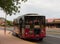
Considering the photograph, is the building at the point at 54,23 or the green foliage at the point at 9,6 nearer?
the green foliage at the point at 9,6

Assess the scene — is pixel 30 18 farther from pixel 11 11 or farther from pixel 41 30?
pixel 11 11

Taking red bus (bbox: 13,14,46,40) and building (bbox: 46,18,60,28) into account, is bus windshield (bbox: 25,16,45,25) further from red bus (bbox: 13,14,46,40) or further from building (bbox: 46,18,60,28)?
building (bbox: 46,18,60,28)

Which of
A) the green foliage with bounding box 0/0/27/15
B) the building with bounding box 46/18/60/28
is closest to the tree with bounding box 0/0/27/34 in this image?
the green foliage with bounding box 0/0/27/15

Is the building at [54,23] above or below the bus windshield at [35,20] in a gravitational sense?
below

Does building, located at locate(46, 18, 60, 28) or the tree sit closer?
the tree

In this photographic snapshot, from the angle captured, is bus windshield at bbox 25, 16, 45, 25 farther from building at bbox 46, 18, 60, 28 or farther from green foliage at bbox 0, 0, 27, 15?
building at bbox 46, 18, 60, 28

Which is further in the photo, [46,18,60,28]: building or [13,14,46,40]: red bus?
[46,18,60,28]: building

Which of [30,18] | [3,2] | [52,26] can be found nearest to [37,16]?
[30,18]

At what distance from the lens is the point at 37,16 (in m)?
29.6

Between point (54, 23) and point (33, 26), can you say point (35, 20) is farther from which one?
Result: point (54, 23)

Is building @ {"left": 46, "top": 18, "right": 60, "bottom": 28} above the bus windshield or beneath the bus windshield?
beneath

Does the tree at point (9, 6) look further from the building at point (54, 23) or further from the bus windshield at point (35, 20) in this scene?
the building at point (54, 23)

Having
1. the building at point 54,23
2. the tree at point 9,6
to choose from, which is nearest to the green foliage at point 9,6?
the tree at point 9,6

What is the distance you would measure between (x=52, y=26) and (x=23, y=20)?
67.5m
